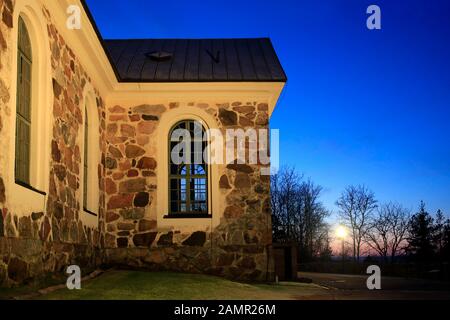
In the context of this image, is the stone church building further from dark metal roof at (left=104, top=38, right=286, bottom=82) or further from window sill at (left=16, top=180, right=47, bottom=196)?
window sill at (left=16, top=180, right=47, bottom=196)

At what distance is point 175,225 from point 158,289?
12.4 feet

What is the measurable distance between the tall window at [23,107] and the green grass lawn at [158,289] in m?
1.77

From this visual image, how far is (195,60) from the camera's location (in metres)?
13.7

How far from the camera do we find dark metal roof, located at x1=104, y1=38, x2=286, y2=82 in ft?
41.4

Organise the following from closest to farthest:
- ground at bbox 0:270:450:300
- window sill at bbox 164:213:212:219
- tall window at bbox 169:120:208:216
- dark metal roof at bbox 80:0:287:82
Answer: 1. ground at bbox 0:270:450:300
2. window sill at bbox 164:213:212:219
3. dark metal roof at bbox 80:0:287:82
4. tall window at bbox 169:120:208:216

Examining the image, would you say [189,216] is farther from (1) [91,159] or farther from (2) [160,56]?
(2) [160,56]

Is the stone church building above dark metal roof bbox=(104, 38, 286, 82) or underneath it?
underneath

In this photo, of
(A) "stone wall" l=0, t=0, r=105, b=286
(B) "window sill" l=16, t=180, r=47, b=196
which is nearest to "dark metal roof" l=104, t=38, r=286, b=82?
(A) "stone wall" l=0, t=0, r=105, b=286

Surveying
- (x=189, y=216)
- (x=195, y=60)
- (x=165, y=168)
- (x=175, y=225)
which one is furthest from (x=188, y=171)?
(x=195, y=60)

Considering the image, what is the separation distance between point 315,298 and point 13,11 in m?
5.87

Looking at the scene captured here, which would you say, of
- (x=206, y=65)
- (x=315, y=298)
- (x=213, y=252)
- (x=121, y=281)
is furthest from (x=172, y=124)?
(x=315, y=298)

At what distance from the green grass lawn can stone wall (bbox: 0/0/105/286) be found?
0.55m

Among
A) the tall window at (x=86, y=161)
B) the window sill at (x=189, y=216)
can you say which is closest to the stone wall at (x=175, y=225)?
the window sill at (x=189, y=216)
